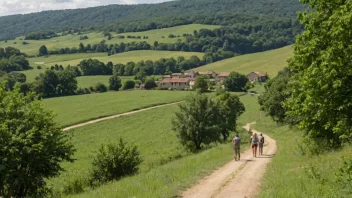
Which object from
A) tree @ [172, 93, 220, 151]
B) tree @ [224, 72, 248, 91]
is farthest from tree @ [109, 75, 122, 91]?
tree @ [172, 93, 220, 151]

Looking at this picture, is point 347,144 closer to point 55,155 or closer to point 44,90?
point 55,155

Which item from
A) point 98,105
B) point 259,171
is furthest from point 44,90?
point 259,171

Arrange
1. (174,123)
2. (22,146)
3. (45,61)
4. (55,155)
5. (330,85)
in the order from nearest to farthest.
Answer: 1. (330,85)
2. (22,146)
3. (55,155)
4. (174,123)
5. (45,61)

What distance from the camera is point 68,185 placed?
73.5ft

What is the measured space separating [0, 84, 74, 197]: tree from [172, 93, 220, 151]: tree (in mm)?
16273

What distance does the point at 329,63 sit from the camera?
43.1 ft

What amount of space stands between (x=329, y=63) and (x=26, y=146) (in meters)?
14.2

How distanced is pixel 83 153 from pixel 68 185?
24527 mm

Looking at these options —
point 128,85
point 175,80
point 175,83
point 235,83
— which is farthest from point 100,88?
point 235,83

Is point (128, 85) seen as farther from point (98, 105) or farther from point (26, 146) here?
point (26, 146)

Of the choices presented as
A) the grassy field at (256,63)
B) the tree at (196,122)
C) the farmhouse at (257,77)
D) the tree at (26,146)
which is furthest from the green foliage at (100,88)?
the tree at (26,146)

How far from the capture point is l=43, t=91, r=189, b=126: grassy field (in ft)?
249

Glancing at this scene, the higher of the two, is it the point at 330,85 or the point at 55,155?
the point at 330,85

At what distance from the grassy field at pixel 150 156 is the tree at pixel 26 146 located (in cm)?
236
